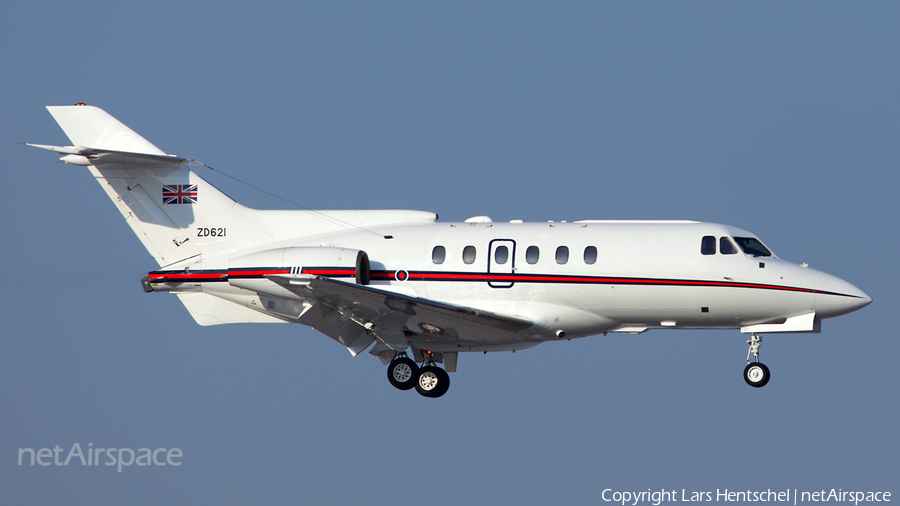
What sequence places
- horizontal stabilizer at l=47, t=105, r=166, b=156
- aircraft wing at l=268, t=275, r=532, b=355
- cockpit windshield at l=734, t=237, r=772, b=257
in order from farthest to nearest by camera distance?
horizontal stabilizer at l=47, t=105, r=166, b=156
cockpit windshield at l=734, t=237, r=772, b=257
aircraft wing at l=268, t=275, r=532, b=355

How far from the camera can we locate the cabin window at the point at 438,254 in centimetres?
2388

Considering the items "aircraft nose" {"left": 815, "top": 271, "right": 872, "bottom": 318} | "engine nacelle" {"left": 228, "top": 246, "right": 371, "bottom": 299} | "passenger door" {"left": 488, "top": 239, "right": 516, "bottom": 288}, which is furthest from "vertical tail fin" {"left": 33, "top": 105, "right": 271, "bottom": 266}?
"aircraft nose" {"left": 815, "top": 271, "right": 872, "bottom": 318}

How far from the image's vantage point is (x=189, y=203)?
25.8 meters

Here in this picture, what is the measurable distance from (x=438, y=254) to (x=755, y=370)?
7.89 m

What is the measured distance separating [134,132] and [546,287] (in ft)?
37.2

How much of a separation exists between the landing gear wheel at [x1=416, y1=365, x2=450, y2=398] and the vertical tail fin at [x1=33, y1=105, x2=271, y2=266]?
17.5 ft

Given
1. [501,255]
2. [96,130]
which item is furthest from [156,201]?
[501,255]

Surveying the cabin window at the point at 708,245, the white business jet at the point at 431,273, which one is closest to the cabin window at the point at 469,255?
the white business jet at the point at 431,273

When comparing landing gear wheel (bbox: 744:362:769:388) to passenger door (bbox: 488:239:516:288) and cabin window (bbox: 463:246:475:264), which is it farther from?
cabin window (bbox: 463:246:475:264)

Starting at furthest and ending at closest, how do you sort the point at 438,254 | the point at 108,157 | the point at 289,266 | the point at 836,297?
the point at 108,157
the point at 438,254
the point at 289,266
the point at 836,297

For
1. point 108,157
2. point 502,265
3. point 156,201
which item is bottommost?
point 502,265

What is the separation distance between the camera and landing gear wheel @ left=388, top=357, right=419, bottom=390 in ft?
81.9

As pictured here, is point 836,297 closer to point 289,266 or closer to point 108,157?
point 289,266

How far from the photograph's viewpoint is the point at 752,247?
2314 cm
